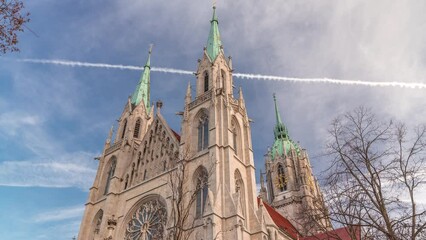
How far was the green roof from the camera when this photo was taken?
4343 centimetres

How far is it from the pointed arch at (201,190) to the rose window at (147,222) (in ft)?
8.39

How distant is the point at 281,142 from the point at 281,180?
6.79 metres

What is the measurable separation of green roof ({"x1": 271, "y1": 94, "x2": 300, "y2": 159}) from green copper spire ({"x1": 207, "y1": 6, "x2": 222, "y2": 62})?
19.2 m

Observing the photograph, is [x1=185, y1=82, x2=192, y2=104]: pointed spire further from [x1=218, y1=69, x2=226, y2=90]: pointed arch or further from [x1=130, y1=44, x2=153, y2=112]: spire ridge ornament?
[x1=130, y1=44, x2=153, y2=112]: spire ridge ornament

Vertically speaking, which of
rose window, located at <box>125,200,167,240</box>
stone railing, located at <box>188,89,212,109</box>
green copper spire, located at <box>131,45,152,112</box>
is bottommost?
rose window, located at <box>125,200,167,240</box>

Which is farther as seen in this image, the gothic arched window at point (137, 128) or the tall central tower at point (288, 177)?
the tall central tower at point (288, 177)

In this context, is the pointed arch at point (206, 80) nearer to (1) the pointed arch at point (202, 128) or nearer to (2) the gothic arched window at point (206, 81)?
(2) the gothic arched window at point (206, 81)

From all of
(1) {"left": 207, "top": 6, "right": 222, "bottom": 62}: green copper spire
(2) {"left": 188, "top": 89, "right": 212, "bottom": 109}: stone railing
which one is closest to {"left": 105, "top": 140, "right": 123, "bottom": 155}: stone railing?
(2) {"left": 188, "top": 89, "right": 212, "bottom": 109}: stone railing

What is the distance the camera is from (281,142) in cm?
4584

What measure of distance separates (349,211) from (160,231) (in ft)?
43.8

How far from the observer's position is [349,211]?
897cm

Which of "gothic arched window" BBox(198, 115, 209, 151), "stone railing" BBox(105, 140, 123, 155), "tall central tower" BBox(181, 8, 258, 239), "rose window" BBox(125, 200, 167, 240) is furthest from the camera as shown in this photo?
"stone railing" BBox(105, 140, 123, 155)

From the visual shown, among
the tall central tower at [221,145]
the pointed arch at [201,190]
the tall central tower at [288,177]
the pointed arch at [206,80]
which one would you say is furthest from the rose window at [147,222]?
the tall central tower at [288,177]

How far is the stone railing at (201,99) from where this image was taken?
962 inches
